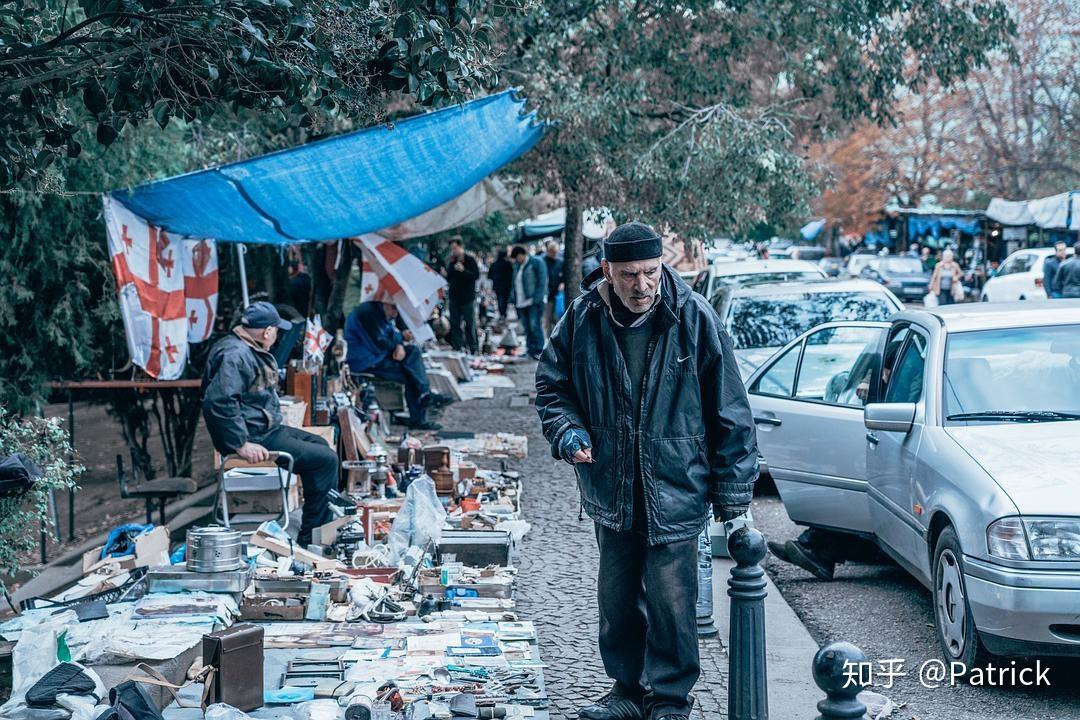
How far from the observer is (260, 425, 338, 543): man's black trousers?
295 inches

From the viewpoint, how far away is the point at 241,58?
4.32 m

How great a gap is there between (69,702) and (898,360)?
15.3 feet

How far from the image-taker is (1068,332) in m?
6.01

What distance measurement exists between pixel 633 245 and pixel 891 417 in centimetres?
235

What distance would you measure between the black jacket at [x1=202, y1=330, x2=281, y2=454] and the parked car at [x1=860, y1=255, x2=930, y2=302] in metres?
30.5

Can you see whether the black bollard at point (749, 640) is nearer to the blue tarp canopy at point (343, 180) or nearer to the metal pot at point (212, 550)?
the metal pot at point (212, 550)

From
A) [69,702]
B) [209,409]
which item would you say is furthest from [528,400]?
[69,702]

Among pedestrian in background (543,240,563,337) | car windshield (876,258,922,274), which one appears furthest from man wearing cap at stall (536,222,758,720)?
car windshield (876,258,922,274)

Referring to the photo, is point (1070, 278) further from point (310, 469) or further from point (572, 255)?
point (310, 469)

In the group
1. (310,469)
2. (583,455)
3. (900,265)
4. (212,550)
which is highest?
(900,265)

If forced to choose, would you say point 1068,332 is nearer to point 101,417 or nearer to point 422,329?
point 422,329

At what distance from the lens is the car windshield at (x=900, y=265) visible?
36.9m

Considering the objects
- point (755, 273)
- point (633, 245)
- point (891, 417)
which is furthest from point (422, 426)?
point (633, 245)

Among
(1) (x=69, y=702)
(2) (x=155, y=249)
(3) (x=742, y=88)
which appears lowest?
(1) (x=69, y=702)
